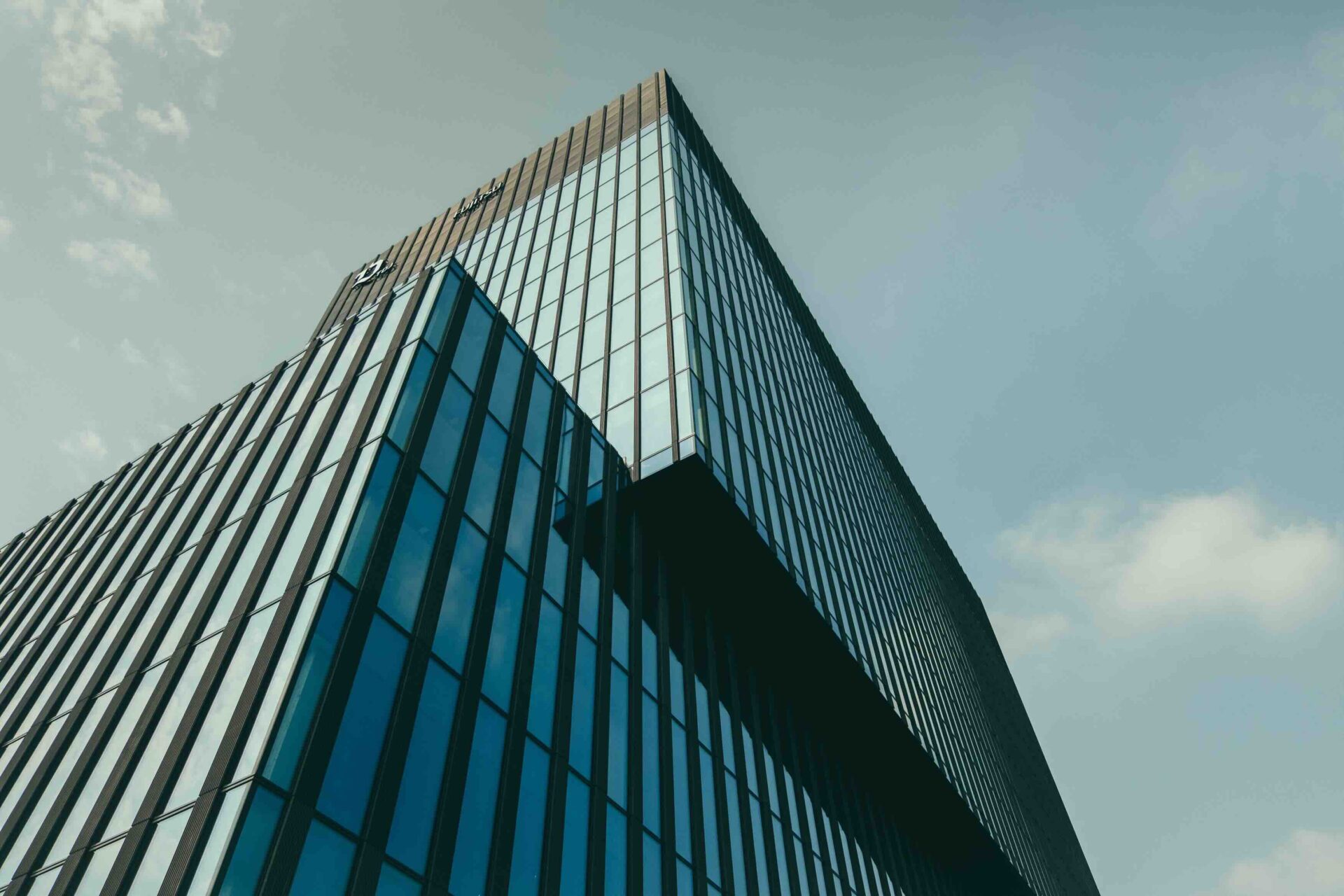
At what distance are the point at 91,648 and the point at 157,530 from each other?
15.0 feet

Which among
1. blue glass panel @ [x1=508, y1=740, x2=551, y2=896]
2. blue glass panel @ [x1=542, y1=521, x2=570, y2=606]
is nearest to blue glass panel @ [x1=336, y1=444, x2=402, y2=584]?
blue glass panel @ [x1=542, y1=521, x2=570, y2=606]

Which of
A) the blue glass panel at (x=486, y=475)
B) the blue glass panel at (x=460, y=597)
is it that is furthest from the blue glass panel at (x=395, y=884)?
the blue glass panel at (x=486, y=475)

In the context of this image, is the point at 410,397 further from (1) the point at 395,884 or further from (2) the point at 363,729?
(1) the point at 395,884

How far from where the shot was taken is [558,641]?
20.1m

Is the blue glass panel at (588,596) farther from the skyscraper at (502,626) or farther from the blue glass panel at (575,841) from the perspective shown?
the blue glass panel at (575,841)

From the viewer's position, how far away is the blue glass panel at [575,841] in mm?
16781

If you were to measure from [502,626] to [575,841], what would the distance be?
4410mm

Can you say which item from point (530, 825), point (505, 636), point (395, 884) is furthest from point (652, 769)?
point (395, 884)

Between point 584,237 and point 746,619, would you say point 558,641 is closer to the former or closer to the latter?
point 746,619

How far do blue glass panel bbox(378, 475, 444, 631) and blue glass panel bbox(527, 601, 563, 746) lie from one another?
3.29m

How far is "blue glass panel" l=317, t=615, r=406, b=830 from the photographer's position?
13055 mm

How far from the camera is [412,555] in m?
17.2

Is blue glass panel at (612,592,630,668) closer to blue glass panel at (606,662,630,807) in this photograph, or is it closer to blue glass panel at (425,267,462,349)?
blue glass panel at (606,662,630,807)

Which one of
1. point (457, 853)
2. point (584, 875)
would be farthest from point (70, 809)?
point (584, 875)
